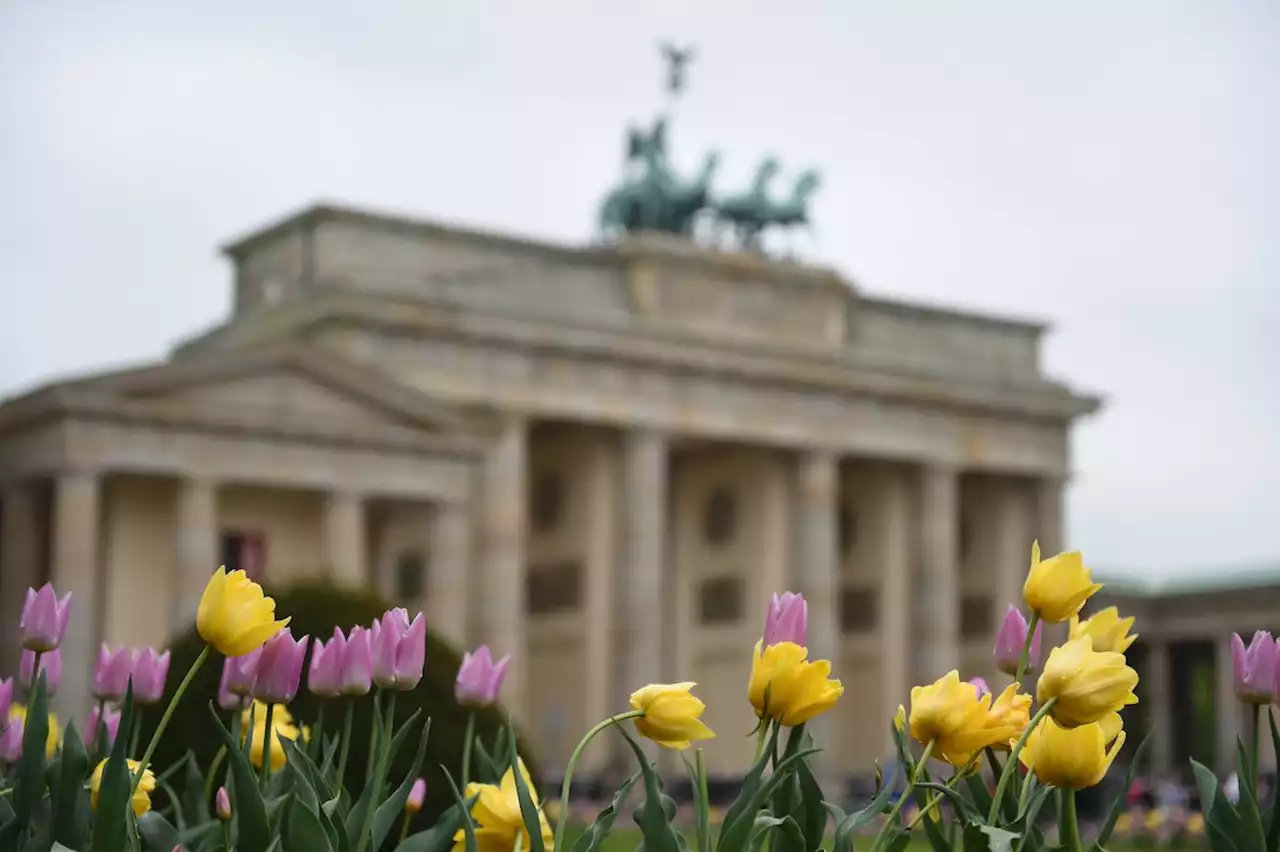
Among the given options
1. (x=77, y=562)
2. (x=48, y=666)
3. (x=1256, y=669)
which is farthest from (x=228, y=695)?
(x=77, y=562)

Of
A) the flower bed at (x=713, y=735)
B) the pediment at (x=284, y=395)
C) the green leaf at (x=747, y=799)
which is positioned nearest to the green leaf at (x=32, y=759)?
the flower bed at (x=713, y=735)

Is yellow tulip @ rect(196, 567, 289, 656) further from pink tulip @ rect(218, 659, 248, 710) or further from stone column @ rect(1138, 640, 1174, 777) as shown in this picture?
stone column @ rect(1138, 640, 1174, 777)

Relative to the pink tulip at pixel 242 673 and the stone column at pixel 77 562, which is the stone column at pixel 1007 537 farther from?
the pink tulip at pixel 242 673

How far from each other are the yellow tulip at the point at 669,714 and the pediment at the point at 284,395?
118 feet

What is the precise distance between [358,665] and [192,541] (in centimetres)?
3662

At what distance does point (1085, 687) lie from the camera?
14.6 feet

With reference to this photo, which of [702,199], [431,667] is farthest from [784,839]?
[702,199]

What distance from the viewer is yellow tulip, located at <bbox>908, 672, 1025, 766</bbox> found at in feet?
16.1

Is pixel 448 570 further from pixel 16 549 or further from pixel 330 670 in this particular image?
pixel 330 670

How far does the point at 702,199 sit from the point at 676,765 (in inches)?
669

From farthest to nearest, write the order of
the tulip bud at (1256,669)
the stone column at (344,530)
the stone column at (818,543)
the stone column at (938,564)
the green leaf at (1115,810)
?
the stone column at (938,564) < the stone column at (818,543) < the stone column at (344,530) < the tulip bud at (1256,669) < the green leaf at (1115,810)

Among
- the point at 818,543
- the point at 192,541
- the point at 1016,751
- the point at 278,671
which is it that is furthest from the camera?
the point at 818,543

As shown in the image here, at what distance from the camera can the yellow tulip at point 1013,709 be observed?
5.05 m

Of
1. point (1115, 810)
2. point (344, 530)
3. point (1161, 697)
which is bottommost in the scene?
point (1161, 697)
